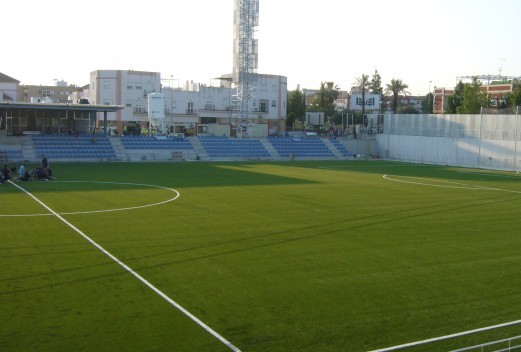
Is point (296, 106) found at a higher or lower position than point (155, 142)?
higher

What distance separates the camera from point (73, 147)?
210 ft

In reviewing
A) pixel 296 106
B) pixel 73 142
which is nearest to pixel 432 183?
pixel 73 142

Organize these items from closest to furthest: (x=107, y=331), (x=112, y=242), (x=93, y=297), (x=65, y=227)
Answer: (x=107, y=331)
(x=93, y=297)
(x=112, y=242)
(x=65, y=227)

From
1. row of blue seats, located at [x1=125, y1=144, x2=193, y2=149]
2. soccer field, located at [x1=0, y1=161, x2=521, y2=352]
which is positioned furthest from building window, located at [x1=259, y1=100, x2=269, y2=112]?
soccer field, located at [x1=0, y1=161, x2=521, y2=352]

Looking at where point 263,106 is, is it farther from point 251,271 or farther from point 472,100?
point 251,271

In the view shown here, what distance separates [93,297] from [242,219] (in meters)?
12.0

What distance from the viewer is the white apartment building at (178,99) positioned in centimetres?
10081

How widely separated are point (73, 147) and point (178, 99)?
4115 cm

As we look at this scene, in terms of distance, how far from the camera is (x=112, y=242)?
20.6 m

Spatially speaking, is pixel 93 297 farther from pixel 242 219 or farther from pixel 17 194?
pixel 17 194

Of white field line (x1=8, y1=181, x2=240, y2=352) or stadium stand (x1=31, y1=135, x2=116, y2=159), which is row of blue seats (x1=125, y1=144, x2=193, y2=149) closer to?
stadium stand (x1=31, y1=135, x2=116, y2=159)

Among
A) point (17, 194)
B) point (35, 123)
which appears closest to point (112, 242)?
point (17, 194)

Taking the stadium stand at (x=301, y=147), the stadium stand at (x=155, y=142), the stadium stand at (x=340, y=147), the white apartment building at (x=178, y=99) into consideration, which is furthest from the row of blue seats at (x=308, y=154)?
the white apartment building at (x=178, y=99)

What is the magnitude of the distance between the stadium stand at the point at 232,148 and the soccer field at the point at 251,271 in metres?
38.1
